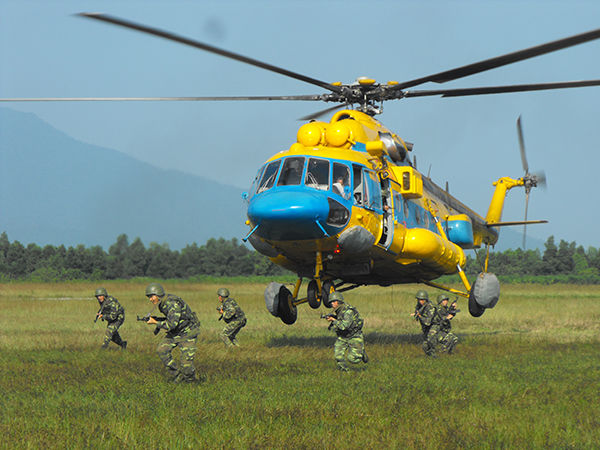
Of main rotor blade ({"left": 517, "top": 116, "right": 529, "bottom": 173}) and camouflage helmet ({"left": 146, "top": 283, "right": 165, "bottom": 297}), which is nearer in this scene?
camouflage helmet ({"left": 146, "top": 283, "right": 165, "bottom": 297})

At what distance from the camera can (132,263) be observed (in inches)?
3226

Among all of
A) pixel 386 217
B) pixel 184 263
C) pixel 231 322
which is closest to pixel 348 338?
pixel 386 217

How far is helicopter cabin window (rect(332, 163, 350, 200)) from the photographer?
10805 mm

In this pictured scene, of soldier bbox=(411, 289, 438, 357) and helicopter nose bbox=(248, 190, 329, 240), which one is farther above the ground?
helicopter nose bbox=(248, 190, 329, 240)

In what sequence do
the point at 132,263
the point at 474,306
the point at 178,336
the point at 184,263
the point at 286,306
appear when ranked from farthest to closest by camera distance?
the point at 184,263 → the point at 132,263 → the point at 474,306 → the point at 286,306 → the point at 178,336

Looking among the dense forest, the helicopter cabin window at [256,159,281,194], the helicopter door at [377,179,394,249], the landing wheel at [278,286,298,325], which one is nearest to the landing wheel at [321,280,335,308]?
the landing wheel at [278,286,298,325]

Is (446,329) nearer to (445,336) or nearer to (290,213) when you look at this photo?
(445,336)

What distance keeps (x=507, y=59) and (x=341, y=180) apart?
334cm

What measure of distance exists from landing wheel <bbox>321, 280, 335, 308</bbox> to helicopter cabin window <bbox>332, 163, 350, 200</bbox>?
8.49 feet

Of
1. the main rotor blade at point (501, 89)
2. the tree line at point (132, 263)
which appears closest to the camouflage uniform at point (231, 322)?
the main rotor blade at point (501, 89)

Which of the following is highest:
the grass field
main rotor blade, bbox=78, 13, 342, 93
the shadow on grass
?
main rotor blade, bbox=78, 13, 342, 93

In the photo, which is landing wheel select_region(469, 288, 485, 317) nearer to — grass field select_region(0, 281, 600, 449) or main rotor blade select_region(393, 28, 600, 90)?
grass field select_region(0, 281, 600, 449)

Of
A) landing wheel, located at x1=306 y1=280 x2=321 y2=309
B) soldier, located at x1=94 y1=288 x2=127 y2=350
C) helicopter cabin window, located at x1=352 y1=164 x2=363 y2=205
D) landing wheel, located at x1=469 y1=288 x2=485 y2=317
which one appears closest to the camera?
helicopter cabin window, located at x1=352 y1=164 x2=363 y2=205

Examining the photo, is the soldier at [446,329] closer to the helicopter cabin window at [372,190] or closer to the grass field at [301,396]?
the grass field at [301,396]
